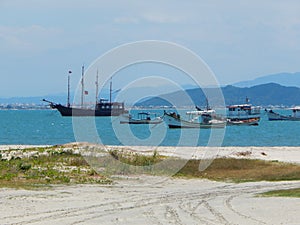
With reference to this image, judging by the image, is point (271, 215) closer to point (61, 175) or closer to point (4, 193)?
point (4, 193)

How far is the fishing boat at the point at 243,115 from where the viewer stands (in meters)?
117

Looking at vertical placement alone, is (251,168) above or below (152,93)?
below

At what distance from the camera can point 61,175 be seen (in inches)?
1058

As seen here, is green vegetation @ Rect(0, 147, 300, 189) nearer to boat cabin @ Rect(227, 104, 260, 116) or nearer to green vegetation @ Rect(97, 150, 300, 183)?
green vegetation @ Rect(97, 150, 300, 183)

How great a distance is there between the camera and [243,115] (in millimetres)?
121875

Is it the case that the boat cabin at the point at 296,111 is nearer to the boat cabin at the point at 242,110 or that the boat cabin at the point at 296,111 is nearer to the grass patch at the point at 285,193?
the boat cabin at the point at 242,110

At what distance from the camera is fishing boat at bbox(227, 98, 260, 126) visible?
11737cm

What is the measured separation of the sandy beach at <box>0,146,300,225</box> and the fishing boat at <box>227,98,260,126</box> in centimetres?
9216

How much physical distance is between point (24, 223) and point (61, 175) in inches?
441

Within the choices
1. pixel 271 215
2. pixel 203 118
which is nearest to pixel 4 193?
pixel 271 215

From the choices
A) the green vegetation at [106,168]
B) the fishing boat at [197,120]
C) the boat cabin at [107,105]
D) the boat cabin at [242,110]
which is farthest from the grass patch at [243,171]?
the boat cabin at [107,105]

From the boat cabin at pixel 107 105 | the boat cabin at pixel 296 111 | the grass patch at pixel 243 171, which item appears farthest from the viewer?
the boat cabin at pixel 296 111

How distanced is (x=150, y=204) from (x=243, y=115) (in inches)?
4096

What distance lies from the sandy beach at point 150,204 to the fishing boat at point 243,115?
302 feet
